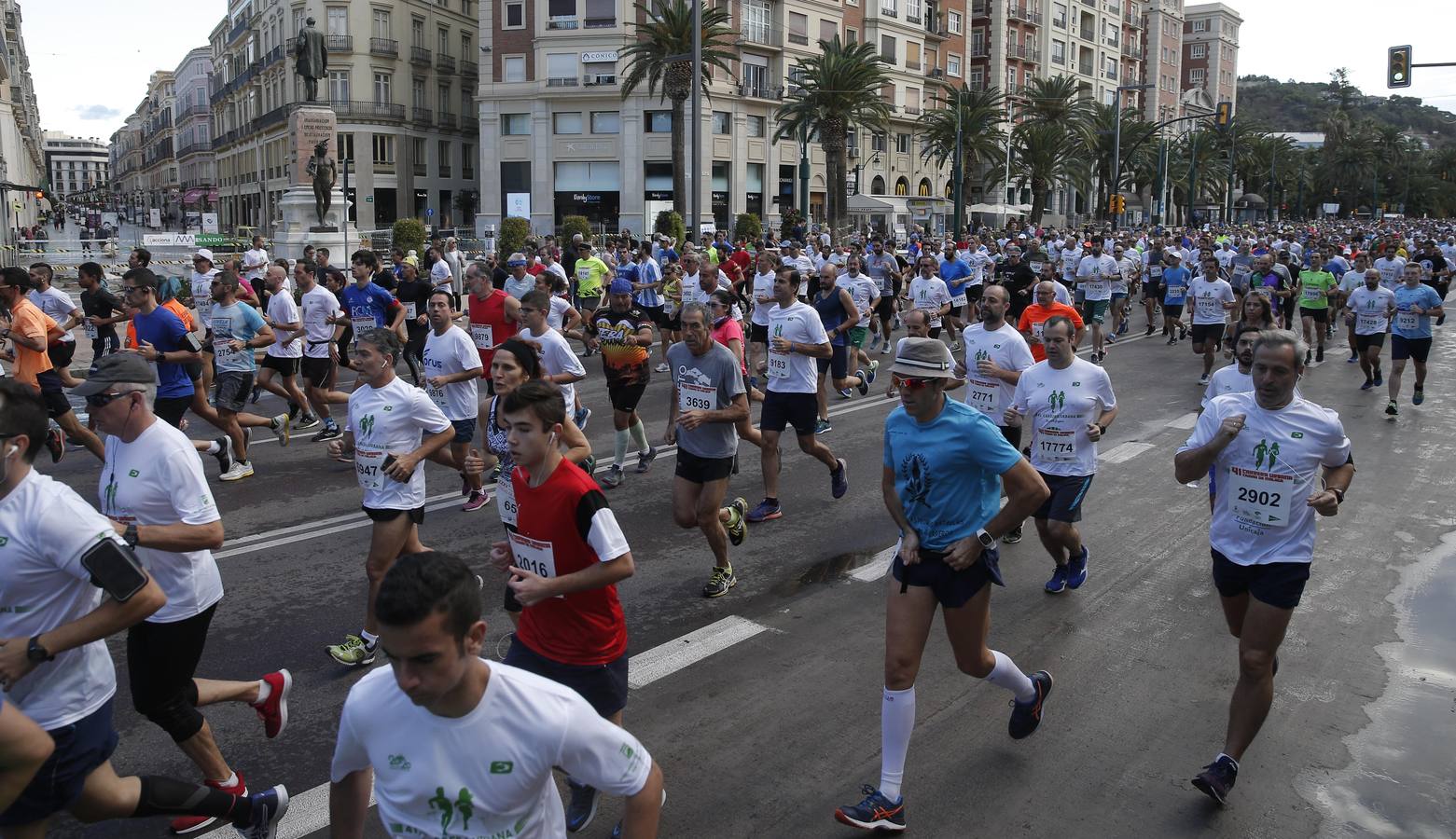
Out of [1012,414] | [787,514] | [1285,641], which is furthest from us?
[787,514]

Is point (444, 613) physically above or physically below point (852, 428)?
→ above

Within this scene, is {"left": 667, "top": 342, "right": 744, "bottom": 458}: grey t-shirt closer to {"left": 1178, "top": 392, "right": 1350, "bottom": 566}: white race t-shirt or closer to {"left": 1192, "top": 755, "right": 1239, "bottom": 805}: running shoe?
{"left": 1178, "top": 392, "right": 1350, "bottom": 566}: white race t-shirt

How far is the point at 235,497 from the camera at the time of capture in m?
9.54

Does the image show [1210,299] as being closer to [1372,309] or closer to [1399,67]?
[1372,309]

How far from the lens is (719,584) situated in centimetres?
705

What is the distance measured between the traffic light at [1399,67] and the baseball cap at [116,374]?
2627 centimetres

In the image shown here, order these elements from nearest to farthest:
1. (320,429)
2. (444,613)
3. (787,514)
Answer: (444,613) < (787,514) < (320,429)

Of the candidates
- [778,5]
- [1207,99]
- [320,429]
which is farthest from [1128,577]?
[1207,99]

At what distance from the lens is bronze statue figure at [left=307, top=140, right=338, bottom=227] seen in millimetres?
28828

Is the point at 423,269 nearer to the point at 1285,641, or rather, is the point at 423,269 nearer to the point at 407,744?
the point at 1285,641

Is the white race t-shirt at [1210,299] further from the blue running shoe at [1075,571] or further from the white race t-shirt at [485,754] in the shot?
the white race t-shirt at [485,754]

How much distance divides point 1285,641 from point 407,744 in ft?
18.2

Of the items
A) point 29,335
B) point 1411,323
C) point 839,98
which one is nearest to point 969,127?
point 839,98

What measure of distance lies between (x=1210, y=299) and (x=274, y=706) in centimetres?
1438
